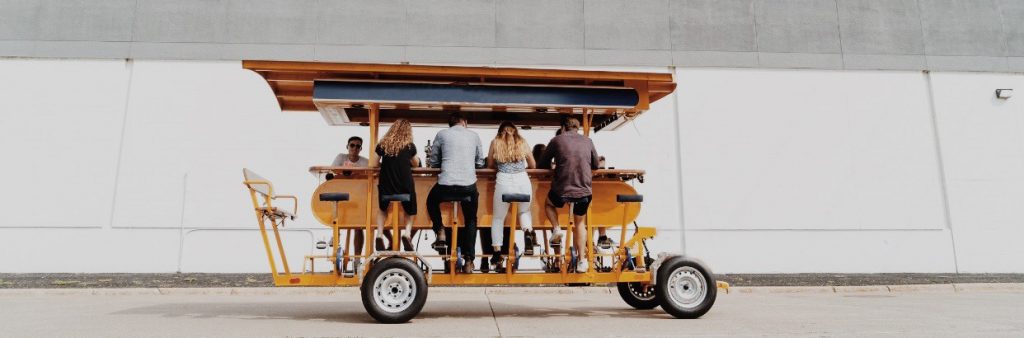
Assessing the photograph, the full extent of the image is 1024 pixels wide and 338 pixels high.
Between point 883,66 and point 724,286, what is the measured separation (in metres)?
11.4

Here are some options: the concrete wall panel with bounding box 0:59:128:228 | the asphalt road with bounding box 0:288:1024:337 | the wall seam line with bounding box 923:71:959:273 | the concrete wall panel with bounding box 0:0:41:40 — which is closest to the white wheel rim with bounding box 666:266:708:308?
the asphalt road with bounding box 0:288:1024:337

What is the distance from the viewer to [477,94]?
6.16m

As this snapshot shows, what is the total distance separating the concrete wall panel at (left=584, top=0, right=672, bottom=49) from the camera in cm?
1404

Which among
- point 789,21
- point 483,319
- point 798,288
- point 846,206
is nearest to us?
point 483,319

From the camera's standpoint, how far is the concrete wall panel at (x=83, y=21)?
13.3m

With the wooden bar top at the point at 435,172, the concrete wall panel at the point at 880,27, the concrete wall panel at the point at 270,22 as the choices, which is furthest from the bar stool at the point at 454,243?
the concrete wall panel at the point at 880,27

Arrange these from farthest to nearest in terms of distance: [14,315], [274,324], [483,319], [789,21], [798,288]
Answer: [789,21] < [798,288] < [14,315] < [483,319] < [274,324]

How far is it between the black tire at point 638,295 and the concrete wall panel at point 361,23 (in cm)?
912

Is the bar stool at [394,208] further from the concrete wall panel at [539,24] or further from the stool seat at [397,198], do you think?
the concrete wall panel at [539,24]

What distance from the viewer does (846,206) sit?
1347 cm

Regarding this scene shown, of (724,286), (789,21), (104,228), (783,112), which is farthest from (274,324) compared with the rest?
(789,21)

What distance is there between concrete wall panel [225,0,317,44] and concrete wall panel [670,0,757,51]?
355 inches

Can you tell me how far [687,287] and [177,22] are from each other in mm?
13176

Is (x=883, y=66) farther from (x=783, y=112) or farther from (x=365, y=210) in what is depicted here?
(x=365, y=210)
